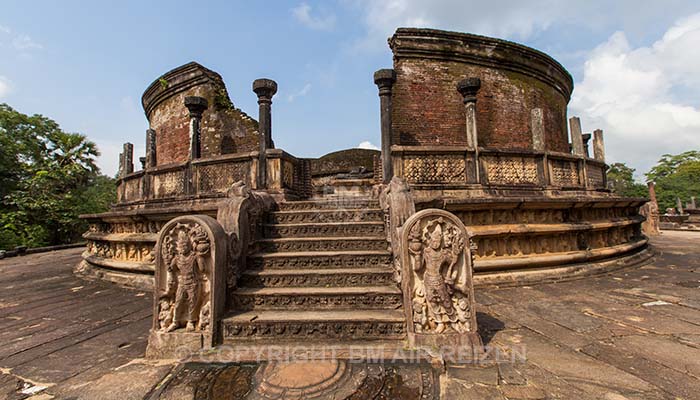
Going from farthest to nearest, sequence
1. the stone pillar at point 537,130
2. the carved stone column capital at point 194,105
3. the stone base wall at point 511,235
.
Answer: the stone pillar at point 537,130 → the carved stone column capital at point 194,105 → the stone base wall at point 511,235

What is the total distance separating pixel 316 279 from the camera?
10.1 ft

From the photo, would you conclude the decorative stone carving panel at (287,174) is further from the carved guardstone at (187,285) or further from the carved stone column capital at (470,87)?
→ the carved stone column capital at (470,87)

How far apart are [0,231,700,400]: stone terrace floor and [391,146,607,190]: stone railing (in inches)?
94.3

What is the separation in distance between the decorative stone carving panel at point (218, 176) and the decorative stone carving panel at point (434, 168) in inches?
127

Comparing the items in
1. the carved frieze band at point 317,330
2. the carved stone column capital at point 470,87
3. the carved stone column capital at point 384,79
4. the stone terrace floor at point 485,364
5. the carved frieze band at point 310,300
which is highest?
the carved stone column capital at point 384,79

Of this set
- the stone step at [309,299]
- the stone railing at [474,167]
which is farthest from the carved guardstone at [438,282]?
the stone railing at [474,167]

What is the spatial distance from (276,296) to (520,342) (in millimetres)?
2152

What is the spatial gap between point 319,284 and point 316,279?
60mm

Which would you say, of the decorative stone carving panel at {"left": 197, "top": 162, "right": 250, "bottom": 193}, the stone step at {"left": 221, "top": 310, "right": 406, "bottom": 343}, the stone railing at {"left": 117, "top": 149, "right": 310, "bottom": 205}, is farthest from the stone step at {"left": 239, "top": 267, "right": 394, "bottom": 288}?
the decorative stone carving panel at {"left": 197, "top": 162, "right": 250, "bottom": 193}

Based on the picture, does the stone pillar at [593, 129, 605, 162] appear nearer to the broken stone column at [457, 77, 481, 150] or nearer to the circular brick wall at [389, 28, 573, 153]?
the circular brick wall at [389, 28, 573, 153]

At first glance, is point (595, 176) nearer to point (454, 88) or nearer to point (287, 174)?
point (454, 88)

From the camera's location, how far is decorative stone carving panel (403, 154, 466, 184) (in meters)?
5.64

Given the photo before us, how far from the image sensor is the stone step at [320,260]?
3.31 metres

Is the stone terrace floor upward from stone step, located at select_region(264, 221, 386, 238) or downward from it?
downward
